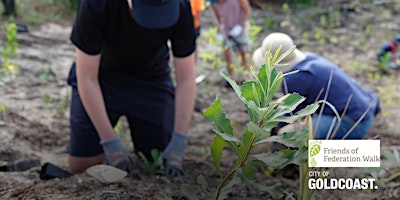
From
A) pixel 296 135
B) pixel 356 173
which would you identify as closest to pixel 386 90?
pixel 356 173

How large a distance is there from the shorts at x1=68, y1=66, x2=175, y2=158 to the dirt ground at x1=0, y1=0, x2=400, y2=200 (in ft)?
0.66

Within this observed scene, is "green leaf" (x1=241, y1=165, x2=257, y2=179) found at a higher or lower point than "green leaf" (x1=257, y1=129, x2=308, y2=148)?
lower

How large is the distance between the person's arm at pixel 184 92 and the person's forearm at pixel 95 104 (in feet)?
1.13

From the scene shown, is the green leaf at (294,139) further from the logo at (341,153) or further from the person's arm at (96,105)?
the person's arm at (96,105)

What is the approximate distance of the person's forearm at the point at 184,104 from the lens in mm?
2779

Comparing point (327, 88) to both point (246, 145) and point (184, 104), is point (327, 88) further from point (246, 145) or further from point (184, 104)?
point (246, 145)

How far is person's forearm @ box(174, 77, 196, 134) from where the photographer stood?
2.78 metres

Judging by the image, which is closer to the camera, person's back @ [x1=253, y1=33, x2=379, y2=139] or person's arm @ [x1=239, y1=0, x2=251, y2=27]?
person's back @ [x1=253, y1=33, x2=379, y2=139]

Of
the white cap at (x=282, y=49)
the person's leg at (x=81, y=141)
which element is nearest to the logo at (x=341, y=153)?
the white cap at (x=282, y=49)

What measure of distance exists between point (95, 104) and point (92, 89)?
8 cm

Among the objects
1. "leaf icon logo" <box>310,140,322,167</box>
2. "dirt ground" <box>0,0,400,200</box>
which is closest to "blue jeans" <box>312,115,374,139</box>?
"dirt ground" <box>0,0,400,200</box>

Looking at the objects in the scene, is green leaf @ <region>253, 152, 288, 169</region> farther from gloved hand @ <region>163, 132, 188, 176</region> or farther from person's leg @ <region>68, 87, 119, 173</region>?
person's leg @ <region>68, 87, 119, 173</region>

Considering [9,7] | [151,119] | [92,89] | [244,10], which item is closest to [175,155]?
[151,119]

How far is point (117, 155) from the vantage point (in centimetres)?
264
